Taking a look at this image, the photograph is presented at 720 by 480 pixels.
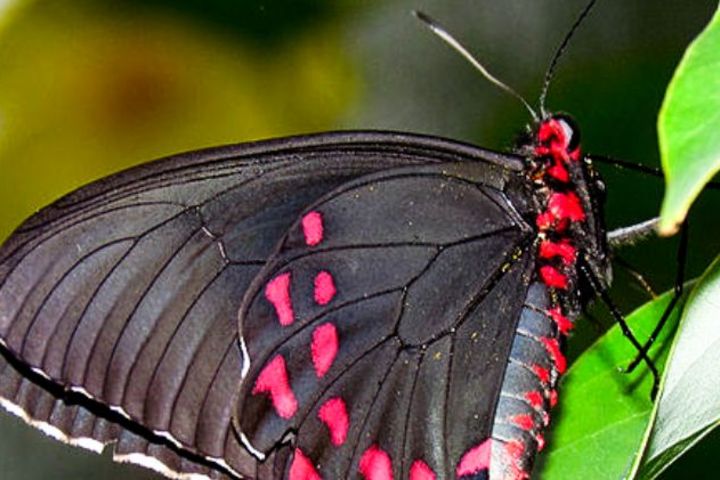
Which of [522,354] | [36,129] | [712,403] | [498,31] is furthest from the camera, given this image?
[498,31]

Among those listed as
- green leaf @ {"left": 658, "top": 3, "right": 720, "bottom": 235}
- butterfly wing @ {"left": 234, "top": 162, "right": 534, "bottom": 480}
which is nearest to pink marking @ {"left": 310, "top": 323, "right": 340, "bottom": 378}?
butterfly wing @ {"left": 234, "top": 162, "right": 534, "bottom": 480}

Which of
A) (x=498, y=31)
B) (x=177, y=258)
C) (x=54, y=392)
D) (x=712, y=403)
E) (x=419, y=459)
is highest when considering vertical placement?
(x=498, y=31)

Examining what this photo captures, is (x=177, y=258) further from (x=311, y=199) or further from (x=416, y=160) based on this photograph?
(x=416, y=160)

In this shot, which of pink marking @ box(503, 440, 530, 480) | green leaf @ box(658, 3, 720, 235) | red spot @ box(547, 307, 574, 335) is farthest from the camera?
red spot @ box(547, 307, 574, 335)

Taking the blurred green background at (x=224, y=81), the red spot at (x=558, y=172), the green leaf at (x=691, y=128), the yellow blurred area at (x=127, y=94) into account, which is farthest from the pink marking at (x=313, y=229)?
the yellow blurred area at (x=127, y=94)

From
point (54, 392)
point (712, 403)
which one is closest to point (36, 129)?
point (54, 392)

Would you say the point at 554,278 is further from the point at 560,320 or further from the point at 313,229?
the point at 313,229

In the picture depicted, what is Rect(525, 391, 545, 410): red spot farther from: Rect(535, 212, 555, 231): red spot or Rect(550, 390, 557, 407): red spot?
Rect(535, 212, 555, 231): red spot
